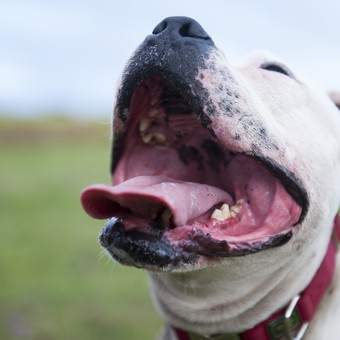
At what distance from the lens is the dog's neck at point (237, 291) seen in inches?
119

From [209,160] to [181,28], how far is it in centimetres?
72

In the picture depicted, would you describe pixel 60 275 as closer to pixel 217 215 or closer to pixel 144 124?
pixel 144 124

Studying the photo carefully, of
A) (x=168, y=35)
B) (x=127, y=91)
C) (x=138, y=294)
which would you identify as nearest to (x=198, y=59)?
(x=168, y=35)

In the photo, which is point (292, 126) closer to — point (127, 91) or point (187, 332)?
point (127, 91)

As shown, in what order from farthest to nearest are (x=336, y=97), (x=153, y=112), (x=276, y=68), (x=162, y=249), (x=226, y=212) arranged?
(x=336, y=97), (x=276, y=68), (x=153, y=112), (x=226, y=212), (x=162, y=249)

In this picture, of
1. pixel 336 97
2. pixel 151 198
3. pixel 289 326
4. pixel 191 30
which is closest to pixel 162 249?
pixel 151 198

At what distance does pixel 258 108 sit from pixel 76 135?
32.2m

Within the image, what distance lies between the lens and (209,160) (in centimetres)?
334

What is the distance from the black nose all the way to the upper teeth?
0.71 m

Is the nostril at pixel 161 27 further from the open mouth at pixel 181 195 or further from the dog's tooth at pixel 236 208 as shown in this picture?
the dog's tooth at pixel 236 208

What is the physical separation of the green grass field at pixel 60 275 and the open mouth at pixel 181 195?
0.35 metres

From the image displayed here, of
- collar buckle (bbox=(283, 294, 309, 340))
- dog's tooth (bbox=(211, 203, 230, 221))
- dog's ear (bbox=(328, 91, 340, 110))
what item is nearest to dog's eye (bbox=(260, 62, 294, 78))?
dog's ear (bbox=(328, 91, 340, 110))

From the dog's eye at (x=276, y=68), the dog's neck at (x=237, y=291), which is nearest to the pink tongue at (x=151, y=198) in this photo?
the dog's neck at (x=237, y=291)

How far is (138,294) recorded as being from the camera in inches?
298
